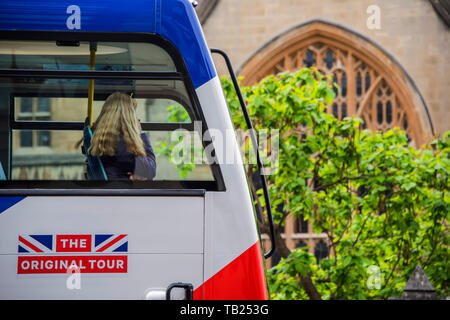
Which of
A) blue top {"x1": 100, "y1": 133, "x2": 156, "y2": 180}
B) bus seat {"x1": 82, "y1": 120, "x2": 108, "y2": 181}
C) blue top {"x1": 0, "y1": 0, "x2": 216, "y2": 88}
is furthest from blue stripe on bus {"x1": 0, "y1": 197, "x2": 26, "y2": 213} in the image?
blue top {"x1": 0, "y1": 0, "x2": 216, "y2": 88}

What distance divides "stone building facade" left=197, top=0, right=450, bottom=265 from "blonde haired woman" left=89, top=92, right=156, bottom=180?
12.4 meters

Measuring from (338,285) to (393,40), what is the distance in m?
9.04

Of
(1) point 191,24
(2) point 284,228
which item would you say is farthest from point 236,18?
(1) point 191,24

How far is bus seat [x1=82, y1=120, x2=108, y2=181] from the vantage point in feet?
12.8

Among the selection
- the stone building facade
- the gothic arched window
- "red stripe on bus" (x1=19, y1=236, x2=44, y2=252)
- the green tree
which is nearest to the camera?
"red stripe on bus" (x1=19, y1=236, x2=44, y2=252)

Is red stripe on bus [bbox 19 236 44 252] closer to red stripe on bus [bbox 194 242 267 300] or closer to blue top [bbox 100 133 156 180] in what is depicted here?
blue top [bbox 100 133 156 180]

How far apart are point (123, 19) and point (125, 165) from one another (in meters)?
0.86

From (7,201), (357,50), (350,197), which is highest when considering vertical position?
(357,50)

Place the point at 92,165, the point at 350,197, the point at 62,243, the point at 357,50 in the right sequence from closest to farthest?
the point at 62,243 < the point at 92,165 < the point at 350,197 < the point at 357,50

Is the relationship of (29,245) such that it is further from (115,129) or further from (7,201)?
(115,129)

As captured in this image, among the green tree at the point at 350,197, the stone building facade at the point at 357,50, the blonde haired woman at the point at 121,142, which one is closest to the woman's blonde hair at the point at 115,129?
the blonde haired woman at the point at 121,142

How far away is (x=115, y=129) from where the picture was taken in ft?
13.2

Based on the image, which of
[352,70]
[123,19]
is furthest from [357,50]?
[123,19]

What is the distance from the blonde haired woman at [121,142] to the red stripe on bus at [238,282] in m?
0.70
